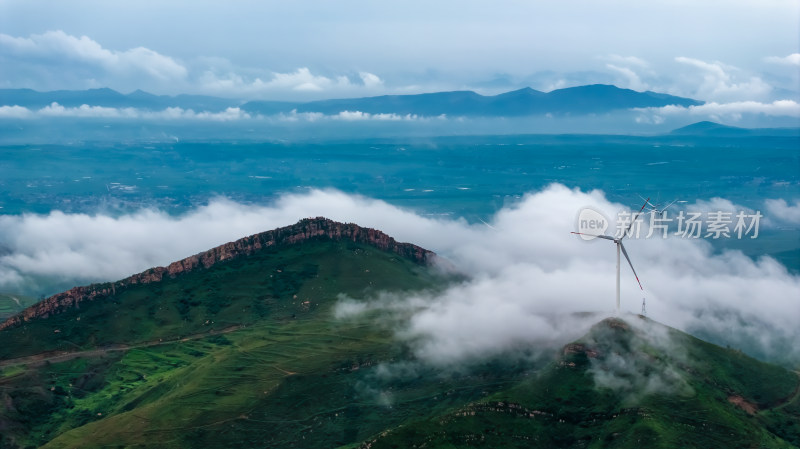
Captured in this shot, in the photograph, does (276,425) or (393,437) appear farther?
(276,425)

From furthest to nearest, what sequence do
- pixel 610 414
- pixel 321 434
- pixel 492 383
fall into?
pixel 492 383, pixel 321 434, pixel 610 414

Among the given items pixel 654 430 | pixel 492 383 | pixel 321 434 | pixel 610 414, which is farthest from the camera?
pixel 492 383

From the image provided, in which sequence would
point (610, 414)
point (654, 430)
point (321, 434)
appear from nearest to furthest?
point (654, 430) → point (610, 414) → point (321, 434)

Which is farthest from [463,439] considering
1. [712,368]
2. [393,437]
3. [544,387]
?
[712,368]

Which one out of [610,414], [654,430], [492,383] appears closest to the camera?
[654,430]

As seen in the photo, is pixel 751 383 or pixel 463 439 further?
pixel 751 383

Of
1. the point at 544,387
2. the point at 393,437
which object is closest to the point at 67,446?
the point at 393,437

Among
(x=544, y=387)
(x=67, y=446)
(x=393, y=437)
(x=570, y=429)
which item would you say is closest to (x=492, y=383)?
(x=544, y=387)

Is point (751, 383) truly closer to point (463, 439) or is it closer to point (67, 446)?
point (463, 439)

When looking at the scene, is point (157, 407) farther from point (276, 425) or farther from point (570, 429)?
point (570, 429)
